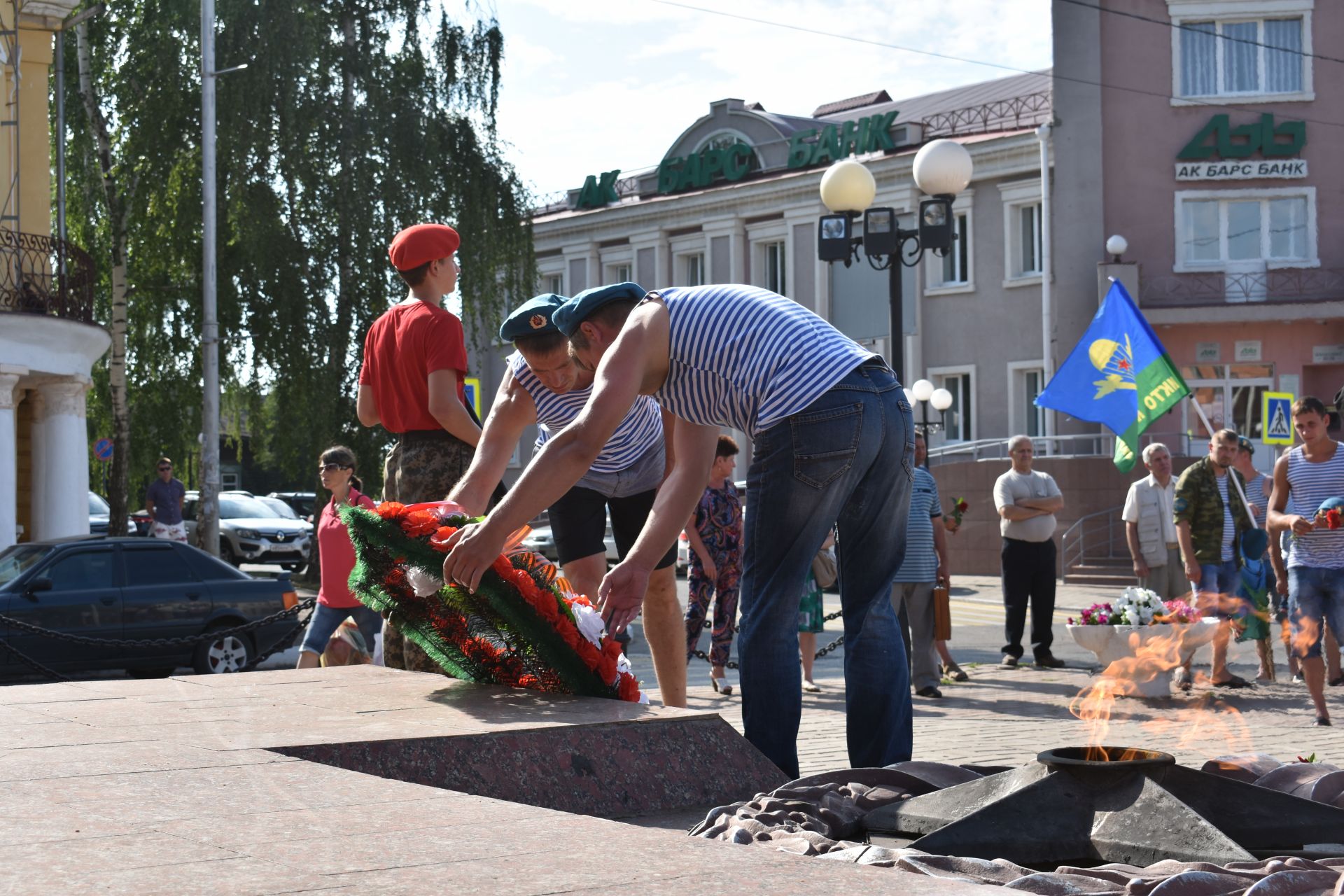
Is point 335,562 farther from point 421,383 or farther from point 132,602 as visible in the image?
point 132,602

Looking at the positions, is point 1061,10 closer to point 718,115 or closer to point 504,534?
point 718,115

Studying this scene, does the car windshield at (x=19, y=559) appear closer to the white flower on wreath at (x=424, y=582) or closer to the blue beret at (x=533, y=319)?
the blue beret at (x=533, y=319)

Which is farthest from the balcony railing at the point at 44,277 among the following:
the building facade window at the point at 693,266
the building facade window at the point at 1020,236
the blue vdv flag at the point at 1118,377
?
the building facade window at the point at 693,266

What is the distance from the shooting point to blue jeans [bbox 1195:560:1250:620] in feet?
39.4

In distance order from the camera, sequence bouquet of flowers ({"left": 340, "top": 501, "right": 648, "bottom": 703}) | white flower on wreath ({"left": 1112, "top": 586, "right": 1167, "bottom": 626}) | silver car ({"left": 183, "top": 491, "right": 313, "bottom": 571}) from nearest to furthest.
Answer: bouquet of flowers ({"left": 340, "top": 501, "right": 648, "bottom": 703})
white flower on wreath ({"left": 1112, "top": 586, "right": 1167, "bottom": 626})
silver car ({"left": 183, "top": 491, "right": 313, "bottom": 571})

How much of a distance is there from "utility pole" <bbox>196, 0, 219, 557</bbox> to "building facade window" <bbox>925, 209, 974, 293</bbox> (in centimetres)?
1689

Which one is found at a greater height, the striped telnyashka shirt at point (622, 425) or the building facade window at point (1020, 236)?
the building facade window at point (1020, 236)

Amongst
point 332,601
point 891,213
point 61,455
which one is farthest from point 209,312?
point 332,601

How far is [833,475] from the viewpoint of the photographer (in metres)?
4.49

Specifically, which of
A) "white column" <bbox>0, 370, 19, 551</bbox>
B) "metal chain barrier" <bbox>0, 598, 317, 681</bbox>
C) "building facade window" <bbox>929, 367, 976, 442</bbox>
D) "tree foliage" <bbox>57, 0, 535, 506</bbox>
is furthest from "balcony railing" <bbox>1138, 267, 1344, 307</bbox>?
"metal chain barrier" <bbox>0, 598, 317, 681</bbox>

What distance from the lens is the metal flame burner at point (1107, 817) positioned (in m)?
3.58

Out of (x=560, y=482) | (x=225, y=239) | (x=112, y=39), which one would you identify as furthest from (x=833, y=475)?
(x=112, y=39)

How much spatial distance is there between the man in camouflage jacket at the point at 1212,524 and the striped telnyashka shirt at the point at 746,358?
824 centimetres

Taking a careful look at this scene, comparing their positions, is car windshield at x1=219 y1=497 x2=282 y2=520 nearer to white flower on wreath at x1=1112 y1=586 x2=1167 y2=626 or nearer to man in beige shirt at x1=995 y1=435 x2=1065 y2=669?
man in beige shirt at x1=995 y1=435 x2=1065 y2=669
